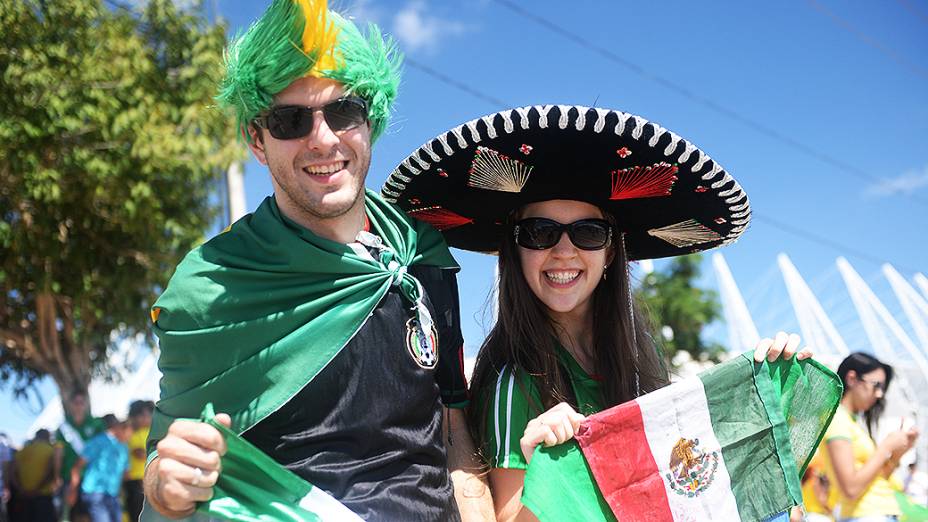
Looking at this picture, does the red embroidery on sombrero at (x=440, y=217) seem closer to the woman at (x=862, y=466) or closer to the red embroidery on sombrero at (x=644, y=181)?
the red embroidery on sombrero at (x=644, y=181)

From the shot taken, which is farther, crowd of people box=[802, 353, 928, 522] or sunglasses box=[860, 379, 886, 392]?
sunglasses box=[860, 379, 886, 392]

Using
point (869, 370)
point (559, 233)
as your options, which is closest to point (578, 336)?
point (559, 233)

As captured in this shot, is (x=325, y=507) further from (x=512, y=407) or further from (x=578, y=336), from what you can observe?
(x=578, y=336)

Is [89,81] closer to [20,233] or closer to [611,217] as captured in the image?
[20,233]

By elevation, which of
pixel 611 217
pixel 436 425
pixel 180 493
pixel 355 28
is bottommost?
pixel 180 493

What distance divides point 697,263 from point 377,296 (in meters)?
22.5

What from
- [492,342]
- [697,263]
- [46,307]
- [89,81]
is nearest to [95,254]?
[46,307]

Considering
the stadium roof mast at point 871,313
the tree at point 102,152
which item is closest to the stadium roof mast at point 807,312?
the stadium roof mast at point 871,313

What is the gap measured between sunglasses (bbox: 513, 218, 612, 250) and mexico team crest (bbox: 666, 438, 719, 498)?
0.69 metres

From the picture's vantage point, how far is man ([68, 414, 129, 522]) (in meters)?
9.16

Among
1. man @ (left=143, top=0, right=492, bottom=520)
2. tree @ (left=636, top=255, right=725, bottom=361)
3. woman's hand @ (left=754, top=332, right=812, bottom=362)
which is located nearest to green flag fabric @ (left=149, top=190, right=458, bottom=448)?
man @ (left=143, top=0, right=492, bottom=520)

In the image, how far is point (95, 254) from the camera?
12.5 m

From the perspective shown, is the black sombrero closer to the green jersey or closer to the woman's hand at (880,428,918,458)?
the green jersey

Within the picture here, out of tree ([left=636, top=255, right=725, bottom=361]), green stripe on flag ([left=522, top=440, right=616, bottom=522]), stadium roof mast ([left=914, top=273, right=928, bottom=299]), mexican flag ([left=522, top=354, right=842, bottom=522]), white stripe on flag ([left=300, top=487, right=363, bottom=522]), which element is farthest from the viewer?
stadium roof mast ([left=914, top=273, right=928, bottom=299])
